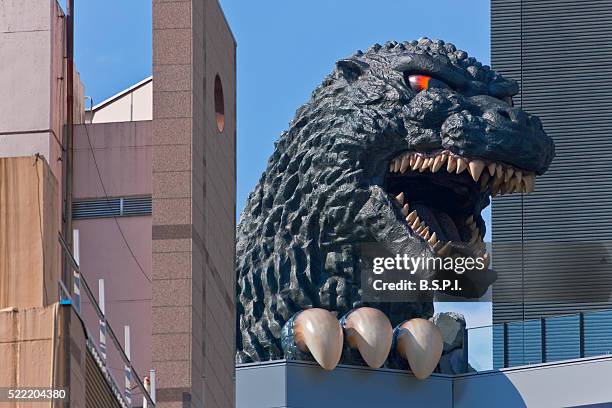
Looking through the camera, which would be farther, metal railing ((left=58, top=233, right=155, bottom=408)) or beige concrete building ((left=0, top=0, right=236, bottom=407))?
beige concrete building ((left=0, top=0, right=236, bottom=407))

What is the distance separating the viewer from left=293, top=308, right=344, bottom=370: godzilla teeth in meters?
32.3

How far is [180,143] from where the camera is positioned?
25797mm

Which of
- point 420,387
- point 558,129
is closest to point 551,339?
point 420,387

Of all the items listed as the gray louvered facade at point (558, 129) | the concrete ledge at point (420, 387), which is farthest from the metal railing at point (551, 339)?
the gray louvered facade at point (558, 129)

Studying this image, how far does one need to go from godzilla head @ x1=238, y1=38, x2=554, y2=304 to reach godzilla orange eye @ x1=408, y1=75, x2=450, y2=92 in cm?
2

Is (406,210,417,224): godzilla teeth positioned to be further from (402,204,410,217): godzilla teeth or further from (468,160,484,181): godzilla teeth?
(468,160,484,181): godzilla teeth

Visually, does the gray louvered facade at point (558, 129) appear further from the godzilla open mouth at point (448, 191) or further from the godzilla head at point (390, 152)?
the godzilla head at point (390, 152)

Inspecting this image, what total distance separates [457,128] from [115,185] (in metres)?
7.52

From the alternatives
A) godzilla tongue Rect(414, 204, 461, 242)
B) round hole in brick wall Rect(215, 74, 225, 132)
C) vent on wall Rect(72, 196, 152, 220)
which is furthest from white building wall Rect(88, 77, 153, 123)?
godzilla tongue Rect(414, 204, 461, 242)

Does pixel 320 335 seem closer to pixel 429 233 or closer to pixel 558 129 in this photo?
pixel 429 233

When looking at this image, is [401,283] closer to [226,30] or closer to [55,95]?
[226,30]

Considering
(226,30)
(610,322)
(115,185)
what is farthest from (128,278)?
(610,322)

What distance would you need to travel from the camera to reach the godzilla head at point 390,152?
109 ft

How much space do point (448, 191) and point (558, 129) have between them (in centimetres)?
2102
